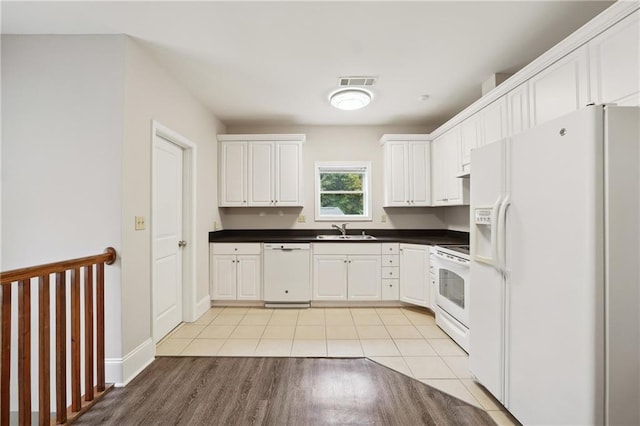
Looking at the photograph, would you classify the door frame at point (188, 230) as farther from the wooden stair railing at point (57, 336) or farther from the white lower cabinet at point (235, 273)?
the wooden stair railing at point (57, 336)

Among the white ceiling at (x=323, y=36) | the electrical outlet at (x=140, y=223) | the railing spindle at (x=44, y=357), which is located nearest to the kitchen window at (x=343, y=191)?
the white ceiling at (x=323, y=36)

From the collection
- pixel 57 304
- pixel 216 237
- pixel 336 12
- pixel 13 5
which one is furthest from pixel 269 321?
pixel 13 5

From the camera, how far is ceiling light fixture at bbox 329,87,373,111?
303 cm

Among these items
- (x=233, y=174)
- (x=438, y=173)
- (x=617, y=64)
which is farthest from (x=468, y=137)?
(x=233, y=174)

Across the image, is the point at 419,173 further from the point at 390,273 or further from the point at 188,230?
the point at 188,230

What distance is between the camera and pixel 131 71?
2.19 m

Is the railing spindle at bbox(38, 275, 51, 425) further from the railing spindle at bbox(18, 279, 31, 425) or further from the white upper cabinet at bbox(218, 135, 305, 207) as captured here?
the white upper cabinet at bbox(218, 135, 305, 207)

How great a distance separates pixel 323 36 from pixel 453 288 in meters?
2.58

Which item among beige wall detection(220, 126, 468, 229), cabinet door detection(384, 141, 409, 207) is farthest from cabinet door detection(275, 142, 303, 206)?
cabinet door detection(384, 141, 409, 207)

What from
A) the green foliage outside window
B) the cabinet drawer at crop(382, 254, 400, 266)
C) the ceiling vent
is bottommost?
the cabinet drawer at crop(382, 254, 400, 266)

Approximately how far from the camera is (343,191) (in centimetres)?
452

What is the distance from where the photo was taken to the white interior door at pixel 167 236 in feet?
9.09

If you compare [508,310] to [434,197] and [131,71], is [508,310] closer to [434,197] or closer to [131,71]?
[434,197]

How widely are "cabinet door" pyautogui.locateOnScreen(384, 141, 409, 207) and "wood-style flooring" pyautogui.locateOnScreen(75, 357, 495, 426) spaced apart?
241cm
